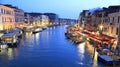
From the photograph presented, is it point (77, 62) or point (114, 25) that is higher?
point (114, 25)

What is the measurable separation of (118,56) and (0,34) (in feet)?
96.1

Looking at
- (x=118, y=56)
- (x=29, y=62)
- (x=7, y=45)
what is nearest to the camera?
(x=118, y=56)

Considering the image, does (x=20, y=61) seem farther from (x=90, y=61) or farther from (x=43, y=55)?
(x=90, y=61)

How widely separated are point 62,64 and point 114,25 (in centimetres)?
1288

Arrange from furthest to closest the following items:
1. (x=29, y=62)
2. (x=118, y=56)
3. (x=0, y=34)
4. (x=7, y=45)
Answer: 1. (x=0, y=34)
2. (x=7, y=45)
3. (x=29, y=62)
4. (x=118, y=56)

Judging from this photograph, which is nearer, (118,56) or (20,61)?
(118,56)

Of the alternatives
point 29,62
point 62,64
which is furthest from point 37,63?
point 62,64

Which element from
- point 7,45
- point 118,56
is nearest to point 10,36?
point 7,45

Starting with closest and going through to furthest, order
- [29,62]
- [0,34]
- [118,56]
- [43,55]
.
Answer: [118,56], [29,62], [43,55], [0,34]

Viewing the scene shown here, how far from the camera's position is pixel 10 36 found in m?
52.7

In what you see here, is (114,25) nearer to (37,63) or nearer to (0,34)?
(37,63)

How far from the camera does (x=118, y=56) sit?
34.3 m

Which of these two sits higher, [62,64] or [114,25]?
[114,25]

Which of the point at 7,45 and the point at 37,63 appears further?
the point at 7,45
